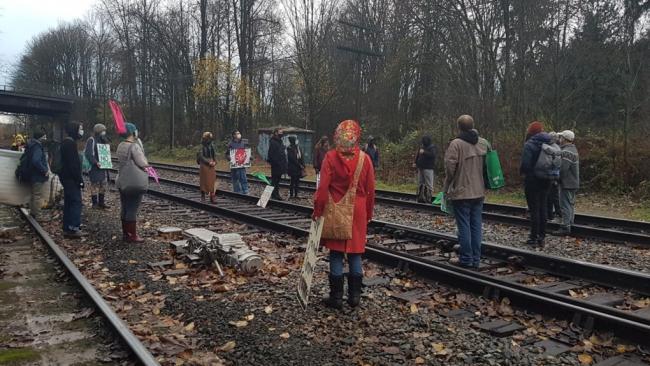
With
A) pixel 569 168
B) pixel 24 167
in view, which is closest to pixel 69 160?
pixel 24 167

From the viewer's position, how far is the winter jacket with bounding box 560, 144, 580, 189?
9.31m

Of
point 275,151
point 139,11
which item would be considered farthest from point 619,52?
point 139,11

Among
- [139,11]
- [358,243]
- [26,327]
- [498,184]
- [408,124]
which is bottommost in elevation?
[26,327]

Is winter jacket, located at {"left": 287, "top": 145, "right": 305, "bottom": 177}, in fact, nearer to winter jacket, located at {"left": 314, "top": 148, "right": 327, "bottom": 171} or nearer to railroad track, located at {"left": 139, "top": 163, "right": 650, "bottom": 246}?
winter jacket, located at {"left": 314, "top": 148, "right": 327, "bottom": 171}

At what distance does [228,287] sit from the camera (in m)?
6.38

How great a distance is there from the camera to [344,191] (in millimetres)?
5422

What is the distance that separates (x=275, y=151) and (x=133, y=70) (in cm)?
4427

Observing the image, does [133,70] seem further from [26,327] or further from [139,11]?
[26,327]

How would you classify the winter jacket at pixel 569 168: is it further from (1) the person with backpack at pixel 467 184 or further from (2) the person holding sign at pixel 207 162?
(2) the person holding sign at pixel 207 162

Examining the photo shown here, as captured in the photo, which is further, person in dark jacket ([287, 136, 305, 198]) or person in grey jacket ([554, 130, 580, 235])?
person in dark jacket ([287, 136, 305, 198])

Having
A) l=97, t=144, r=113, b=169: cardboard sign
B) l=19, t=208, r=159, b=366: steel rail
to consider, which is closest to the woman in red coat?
l=19, t=208, r=159, b=366: steel rail

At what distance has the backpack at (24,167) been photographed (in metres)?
10.6

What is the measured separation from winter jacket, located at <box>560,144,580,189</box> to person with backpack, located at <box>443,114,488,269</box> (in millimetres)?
2942

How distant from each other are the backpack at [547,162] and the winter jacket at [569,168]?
1.14 meters
